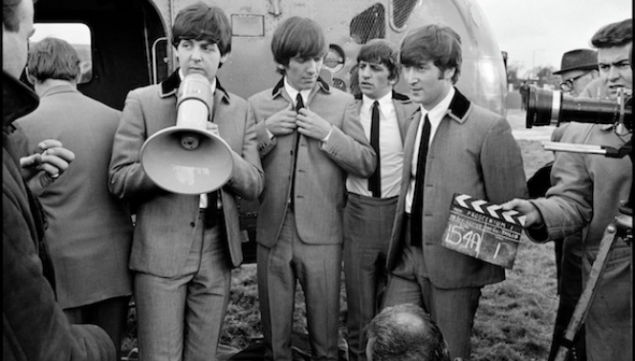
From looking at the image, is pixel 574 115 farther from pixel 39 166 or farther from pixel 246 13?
pixel 246 13

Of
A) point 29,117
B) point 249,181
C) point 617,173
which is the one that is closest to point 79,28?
point 29,117

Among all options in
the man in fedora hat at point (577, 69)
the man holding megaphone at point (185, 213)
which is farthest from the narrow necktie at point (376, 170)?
the man in fedora hat at point (577, 69)

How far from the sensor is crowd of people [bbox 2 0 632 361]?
288cm

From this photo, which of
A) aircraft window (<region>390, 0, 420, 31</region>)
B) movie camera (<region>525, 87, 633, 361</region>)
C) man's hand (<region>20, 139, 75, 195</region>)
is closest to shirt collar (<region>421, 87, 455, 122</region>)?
movie camera (<region>525, 87, 633, 361</region>)

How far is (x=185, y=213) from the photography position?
3.21 meters

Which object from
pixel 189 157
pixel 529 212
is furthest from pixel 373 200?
pixel 189 157

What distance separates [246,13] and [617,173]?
3104 mm

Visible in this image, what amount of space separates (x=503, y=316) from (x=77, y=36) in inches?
185

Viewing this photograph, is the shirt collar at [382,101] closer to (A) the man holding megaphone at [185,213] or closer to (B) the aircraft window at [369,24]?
(A) the man holding megaphone at [185,213]

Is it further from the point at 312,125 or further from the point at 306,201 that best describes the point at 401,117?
the point at 306,201

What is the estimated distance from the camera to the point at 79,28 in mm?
6156

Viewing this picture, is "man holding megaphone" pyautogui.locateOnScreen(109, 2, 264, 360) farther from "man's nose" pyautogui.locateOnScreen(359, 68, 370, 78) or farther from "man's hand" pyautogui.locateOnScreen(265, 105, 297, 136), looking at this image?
"man's nose" pyautogui.locateOnScreen(359, 68, 370, 78)

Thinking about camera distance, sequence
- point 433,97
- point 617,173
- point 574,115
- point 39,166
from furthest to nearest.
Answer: point 433,97 < point 617,173 < point 39,166 < point 574,115

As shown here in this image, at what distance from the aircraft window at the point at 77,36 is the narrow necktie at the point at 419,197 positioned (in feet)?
12.7
